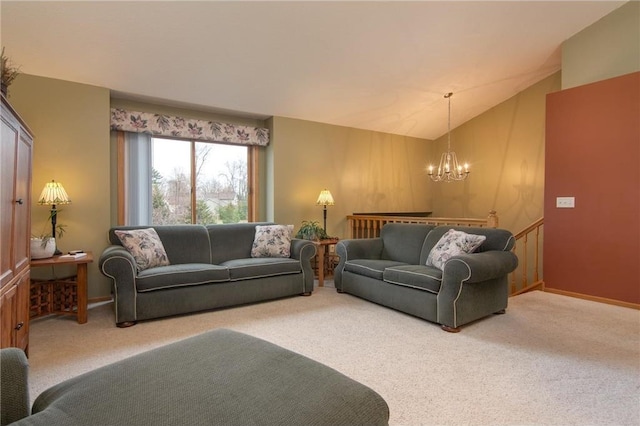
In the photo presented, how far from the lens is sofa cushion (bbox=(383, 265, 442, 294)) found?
3027 mm

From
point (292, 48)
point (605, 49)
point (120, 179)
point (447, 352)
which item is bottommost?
point (447, 352)

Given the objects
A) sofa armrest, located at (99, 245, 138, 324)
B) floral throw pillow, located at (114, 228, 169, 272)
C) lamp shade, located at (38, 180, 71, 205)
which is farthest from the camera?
floral throw pillow, located at (114, 228, 169, 272)

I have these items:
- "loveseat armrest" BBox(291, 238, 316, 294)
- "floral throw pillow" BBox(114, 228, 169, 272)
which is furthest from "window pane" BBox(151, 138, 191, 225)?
"loveseat armrest" BBox(291, 238, 316, 294)

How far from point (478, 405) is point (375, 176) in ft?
15.5

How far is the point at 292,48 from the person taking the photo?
366cm

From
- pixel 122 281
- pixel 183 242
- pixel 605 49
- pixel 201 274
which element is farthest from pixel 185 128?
pixel 605 49

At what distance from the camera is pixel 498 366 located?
2.22 meters

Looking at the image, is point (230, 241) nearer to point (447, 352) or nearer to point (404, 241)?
point (404, 241)

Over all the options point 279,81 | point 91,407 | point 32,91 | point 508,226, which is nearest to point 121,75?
point 32,91

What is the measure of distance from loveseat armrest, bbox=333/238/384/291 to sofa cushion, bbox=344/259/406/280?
0.09 m

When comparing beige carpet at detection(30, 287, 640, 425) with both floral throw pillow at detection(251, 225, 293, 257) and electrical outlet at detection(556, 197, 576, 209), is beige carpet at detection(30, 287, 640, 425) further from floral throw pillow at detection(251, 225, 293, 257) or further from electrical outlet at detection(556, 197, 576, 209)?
electrical outlet at detection(556, 197, 576, 209)

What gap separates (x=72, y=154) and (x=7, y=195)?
2.03 m

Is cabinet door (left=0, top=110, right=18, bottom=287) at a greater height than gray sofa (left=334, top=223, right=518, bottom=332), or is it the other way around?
cabinet door (left=0, top=110, right=18, bottom=287)

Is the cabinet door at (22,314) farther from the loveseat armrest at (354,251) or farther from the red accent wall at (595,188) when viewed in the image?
the red accent wall at (595,188)
